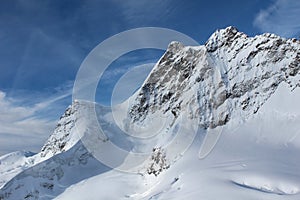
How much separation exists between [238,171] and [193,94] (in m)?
45.6

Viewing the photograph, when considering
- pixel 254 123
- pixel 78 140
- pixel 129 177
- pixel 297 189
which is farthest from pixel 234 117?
pixel 78 140

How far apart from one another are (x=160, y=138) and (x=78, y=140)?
3186 centimetres

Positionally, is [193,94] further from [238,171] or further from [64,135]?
[64,135]

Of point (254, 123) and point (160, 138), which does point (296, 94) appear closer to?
point (254, 123)

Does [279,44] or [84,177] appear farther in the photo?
[84,177]

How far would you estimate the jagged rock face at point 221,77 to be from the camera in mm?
79812

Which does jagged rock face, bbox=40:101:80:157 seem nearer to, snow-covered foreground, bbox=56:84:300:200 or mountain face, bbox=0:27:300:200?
mountain face, bbox=0:27:300:200

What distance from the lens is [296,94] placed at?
2864 inches

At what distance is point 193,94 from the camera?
90.2 meters

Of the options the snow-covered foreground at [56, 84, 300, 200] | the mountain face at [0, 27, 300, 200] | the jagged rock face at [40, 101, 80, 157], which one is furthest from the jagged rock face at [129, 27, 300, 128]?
the jagged rock face at [40, 101, 80, 157]

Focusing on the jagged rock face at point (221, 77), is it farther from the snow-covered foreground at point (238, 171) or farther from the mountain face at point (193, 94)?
the snow-covered foreground at point (238, 171)

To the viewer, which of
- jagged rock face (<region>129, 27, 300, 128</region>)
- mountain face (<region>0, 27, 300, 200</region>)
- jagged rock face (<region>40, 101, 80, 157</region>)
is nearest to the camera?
mountain face (<region>0, 27, 300, 200</region>)

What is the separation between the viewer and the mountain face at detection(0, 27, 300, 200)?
260ft

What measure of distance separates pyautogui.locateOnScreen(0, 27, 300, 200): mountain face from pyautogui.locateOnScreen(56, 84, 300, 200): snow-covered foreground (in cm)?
281
